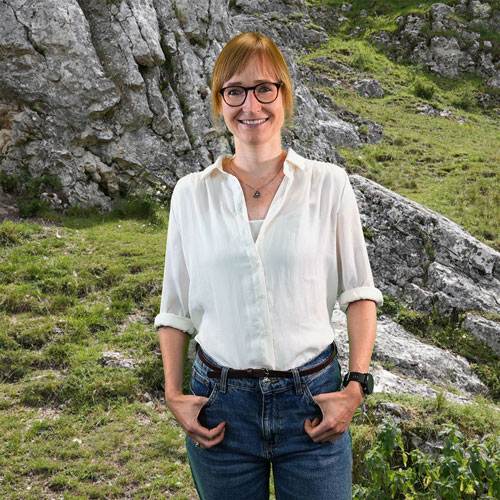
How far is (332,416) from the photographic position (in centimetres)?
185

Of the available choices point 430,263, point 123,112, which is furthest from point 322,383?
point 123,112

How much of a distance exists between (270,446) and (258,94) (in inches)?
59.6

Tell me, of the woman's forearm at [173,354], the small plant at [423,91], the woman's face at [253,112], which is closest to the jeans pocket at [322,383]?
the woman's forearm at [173,354]

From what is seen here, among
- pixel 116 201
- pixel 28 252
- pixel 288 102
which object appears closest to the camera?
pixel 288 102

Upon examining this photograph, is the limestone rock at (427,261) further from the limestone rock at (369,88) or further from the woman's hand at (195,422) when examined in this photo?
the limestone rock at (369,88)

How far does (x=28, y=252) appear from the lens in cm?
939

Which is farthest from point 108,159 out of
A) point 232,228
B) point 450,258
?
point 232,228

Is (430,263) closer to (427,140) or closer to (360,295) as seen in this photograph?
(360,295)

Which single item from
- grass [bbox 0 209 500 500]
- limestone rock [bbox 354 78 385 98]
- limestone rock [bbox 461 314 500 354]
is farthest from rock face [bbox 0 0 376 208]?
limestone rock [bbox 354 78 385 98]

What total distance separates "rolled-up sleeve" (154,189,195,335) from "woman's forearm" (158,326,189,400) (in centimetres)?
4

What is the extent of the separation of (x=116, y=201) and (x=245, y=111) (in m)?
11.3

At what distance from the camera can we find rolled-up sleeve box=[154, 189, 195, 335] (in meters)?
2.21

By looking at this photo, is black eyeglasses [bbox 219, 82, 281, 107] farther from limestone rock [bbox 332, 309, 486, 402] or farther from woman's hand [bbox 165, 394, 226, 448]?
limestone rock [bbox 332, 309, 486, 402]

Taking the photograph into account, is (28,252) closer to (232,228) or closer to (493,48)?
(232,228)
